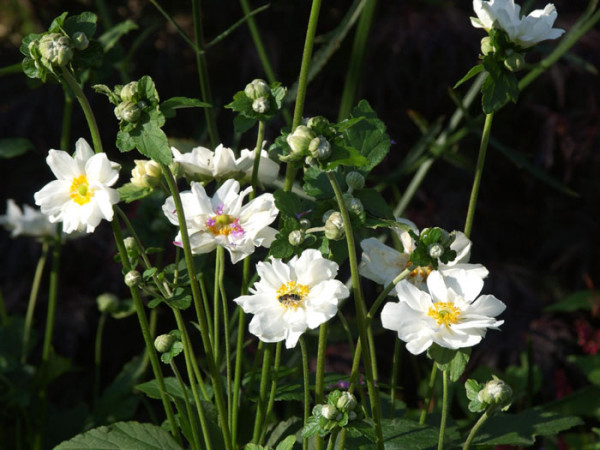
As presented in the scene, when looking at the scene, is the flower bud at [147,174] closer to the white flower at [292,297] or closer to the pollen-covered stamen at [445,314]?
the white flower at [292,297]

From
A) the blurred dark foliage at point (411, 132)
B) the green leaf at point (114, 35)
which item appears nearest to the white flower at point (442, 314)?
the green leaf at point (114, 35)

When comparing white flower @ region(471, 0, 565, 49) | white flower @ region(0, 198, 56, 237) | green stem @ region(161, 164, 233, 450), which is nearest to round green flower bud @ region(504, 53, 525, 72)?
white flower @ region(471, 0, 565, 49)

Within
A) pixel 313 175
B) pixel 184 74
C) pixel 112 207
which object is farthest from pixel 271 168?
pixel 184 74

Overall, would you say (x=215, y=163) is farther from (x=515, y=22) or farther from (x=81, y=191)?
(x=515, y=22)

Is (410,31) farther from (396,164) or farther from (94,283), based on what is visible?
(94,283)

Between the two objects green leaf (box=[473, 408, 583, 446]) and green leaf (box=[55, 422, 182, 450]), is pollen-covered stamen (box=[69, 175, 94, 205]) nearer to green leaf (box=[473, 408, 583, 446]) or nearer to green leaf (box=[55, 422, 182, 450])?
green leaf (box=[55, 422, 182, 450])

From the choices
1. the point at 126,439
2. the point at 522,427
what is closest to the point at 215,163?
the point at 126,439
